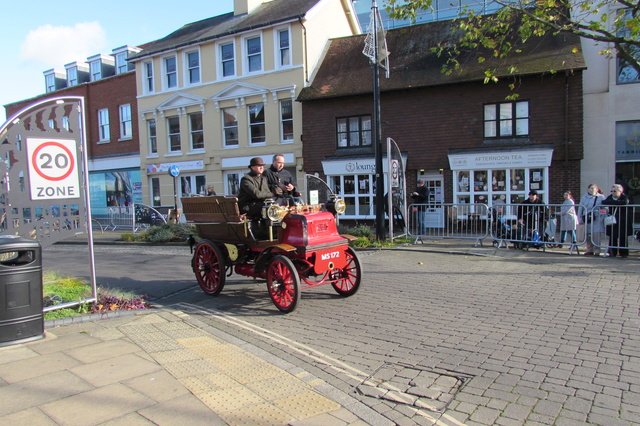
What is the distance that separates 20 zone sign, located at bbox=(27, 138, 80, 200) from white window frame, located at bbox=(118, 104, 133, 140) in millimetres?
22500

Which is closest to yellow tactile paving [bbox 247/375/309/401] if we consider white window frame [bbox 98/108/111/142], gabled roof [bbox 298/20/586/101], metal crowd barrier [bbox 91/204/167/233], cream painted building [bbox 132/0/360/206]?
gabled roof [bbox 298/20/586/101]

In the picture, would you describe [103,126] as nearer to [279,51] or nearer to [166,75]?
[166,75]

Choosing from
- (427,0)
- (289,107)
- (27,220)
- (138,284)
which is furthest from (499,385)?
(289,107)

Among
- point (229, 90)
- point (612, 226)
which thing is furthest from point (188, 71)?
point (612, 226)

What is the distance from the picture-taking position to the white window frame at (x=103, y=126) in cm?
2747

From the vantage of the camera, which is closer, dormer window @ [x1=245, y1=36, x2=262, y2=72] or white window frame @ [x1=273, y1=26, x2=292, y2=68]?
white window frame @ [x1=273, y1=26, x2=292, y2=68]

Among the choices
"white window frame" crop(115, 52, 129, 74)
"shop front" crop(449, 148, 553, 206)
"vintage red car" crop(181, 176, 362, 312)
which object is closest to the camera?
"vintage red car" crop(181, 176, 362, 312)

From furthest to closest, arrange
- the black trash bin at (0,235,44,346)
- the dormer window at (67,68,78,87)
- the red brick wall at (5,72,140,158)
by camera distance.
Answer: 1. the dormer window at (67,68,78,87)
2. the red brick wall at (5,72,140,158)
3. the black trash bin at (0,235,44,346)

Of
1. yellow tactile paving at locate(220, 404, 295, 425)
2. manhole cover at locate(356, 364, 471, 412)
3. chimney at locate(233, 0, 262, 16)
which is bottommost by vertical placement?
manhole cover at locate(356, 364, 471, 412)

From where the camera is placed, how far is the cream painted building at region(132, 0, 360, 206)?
20.8 m

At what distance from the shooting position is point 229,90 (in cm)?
2216

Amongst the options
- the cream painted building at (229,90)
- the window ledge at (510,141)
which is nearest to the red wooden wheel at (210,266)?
the window ledge at (510,141)

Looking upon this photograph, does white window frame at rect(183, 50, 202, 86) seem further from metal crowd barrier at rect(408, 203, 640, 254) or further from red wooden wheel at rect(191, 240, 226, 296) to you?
red wooden wheel at rect(191, 240, 226, 296)

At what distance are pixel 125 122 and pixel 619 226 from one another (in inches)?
1010
